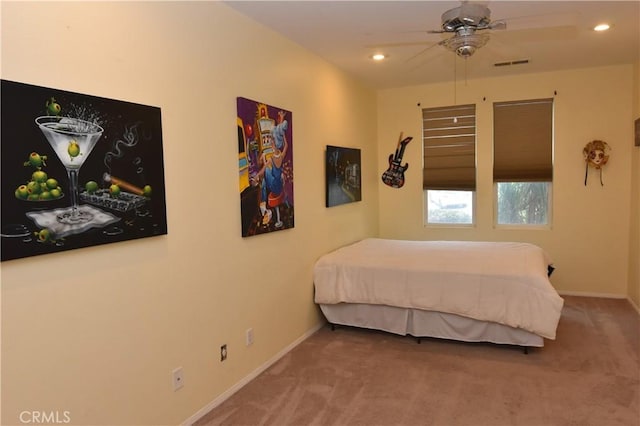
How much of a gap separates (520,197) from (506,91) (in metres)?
1.25

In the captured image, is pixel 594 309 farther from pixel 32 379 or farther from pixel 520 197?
pixel 32 379

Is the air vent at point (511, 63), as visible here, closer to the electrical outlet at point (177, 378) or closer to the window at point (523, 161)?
the window at point (523, 161)

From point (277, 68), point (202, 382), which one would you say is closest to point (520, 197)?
point (277, 68)

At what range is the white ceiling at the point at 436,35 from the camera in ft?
9.89

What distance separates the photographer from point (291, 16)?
3125 mm

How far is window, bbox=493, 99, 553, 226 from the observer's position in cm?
523

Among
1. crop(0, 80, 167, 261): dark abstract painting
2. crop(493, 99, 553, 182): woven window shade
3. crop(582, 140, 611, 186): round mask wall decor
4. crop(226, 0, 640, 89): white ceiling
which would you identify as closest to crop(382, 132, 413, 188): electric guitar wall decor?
crop(226, 0, 640, 89): white ceiling

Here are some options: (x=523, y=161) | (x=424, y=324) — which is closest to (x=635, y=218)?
(x=523, y=161)

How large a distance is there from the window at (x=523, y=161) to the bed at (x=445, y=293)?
4.03 ft

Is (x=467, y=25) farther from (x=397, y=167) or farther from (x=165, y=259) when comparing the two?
(x=397, y=167)

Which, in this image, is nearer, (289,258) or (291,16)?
(291,16)

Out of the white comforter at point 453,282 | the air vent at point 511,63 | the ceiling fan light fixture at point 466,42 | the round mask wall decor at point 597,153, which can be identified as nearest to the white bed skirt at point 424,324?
the white comforter at point 453,282

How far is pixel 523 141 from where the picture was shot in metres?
5.30

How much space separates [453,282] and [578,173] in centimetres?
255
